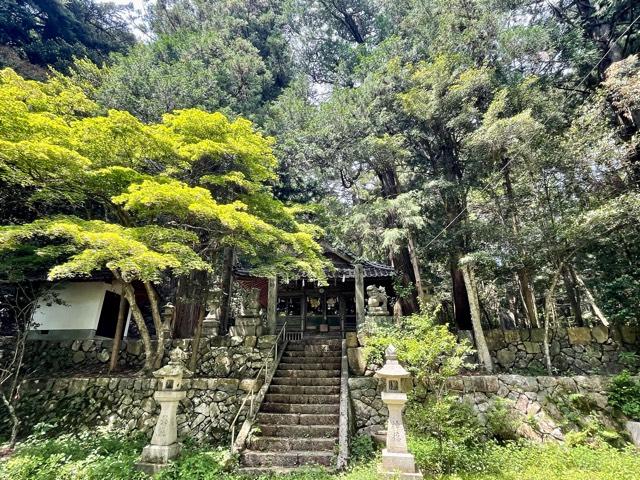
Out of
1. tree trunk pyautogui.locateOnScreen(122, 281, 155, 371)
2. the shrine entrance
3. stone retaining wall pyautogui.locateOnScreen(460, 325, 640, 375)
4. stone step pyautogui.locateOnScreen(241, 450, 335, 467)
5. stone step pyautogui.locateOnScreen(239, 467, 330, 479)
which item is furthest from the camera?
the shrine entrance

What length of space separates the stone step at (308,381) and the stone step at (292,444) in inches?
75.1

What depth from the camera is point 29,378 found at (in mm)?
9117

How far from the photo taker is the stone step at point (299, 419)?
7164mm

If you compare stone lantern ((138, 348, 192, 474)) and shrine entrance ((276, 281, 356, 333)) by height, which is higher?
shrine entrance ((276, 281, 356, 333))

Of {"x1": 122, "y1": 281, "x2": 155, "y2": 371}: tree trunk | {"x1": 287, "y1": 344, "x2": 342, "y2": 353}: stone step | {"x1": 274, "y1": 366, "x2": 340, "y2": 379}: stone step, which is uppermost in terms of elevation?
{"x1": 122, "y1": 281, "x2": 155, "y2": 371}: tree trunk

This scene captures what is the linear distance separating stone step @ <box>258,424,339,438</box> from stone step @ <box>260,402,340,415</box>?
1.65ft

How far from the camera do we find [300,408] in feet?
24.8

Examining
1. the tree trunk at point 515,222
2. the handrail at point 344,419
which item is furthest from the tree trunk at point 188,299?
the tree trunk at point 515,222

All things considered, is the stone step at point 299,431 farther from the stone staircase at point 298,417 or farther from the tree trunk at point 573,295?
the tree trunk at point 573,295

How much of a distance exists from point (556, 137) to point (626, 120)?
11.7 ft

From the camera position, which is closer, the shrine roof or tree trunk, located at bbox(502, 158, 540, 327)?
tree trunk, located at bbox(502, 158, 540, 327)

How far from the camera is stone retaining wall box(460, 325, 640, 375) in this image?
9375 mm

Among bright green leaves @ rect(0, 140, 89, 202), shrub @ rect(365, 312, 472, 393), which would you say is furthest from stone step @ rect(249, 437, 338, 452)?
bright green leaves @ rect(0, 140, 89, 202)

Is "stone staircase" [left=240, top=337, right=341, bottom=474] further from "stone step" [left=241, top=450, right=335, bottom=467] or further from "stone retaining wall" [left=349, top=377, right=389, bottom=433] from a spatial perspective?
"stone retaining wall" [left=349, top=377, right=389, bottom=433]
